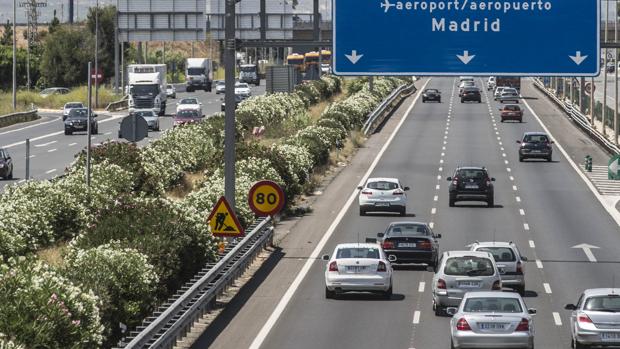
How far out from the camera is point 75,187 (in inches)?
1748

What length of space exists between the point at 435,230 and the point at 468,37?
15.5 meters

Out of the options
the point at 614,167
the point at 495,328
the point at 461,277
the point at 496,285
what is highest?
the point at 614,167

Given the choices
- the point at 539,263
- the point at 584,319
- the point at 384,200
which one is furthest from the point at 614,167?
the point at 584,319

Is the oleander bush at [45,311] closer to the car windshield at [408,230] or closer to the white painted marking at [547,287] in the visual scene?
the white painted marking at [547,287]

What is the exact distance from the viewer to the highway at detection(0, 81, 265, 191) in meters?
74.4

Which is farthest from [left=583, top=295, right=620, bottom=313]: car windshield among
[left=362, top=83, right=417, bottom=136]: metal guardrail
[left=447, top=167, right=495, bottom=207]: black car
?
[left=362, top=83, right=417, bottom=136]: metal guardrail

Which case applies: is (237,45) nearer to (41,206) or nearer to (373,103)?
(41,206)

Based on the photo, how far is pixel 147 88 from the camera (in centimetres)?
11425

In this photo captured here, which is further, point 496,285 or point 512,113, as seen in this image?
point 512,113

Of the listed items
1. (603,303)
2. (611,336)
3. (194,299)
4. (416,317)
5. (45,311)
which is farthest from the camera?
(416,317)

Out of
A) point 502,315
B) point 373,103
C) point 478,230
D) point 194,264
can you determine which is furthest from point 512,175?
point 502,315

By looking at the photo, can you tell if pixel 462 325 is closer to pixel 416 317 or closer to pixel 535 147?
pixel 416 317

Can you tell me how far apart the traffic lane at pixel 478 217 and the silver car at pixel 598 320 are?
54.8 inches

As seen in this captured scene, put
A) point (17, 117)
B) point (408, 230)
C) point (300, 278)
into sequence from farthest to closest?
point (17, 117), point (408, 230), point (300, 278)
